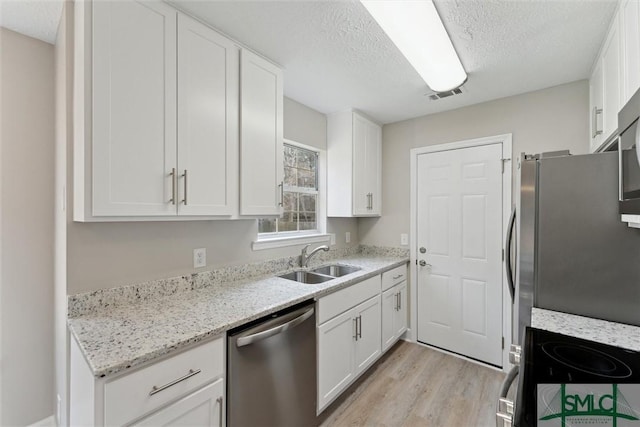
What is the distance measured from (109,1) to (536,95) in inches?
119

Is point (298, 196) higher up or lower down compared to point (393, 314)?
higher up

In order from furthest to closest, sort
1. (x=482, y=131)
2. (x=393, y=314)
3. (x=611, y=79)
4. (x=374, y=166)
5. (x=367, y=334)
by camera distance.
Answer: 1. (x=374, y=166)
2. (x=393, y=314)
3. (x=482, y=131)
4. (x=367, y=334)
5. (x=611, y=79)

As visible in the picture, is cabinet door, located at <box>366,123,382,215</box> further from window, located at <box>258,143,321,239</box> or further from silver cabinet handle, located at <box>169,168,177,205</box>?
silver cabinet handle, located at <box>169,168,177,205</box>

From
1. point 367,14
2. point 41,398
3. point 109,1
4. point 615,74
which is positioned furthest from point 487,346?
point 109,1

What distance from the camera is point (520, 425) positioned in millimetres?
681

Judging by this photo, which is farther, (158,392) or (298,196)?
(298,196)

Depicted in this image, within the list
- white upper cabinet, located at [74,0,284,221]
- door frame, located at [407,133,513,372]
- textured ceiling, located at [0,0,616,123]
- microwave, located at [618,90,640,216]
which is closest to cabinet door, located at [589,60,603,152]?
textured ceiling, located at [0,0,616,123]

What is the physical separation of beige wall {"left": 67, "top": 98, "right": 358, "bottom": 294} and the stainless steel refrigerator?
1.77 m

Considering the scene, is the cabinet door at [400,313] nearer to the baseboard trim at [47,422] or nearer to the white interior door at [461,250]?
the white interior door at [461,250]

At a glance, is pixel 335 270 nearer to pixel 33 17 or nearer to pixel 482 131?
pixel 482 131

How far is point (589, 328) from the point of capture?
4.16 ft

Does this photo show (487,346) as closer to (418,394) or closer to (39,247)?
(418,394)

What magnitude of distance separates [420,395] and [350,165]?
6.78 feet

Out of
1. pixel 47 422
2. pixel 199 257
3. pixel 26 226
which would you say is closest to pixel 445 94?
pixel 199 257
